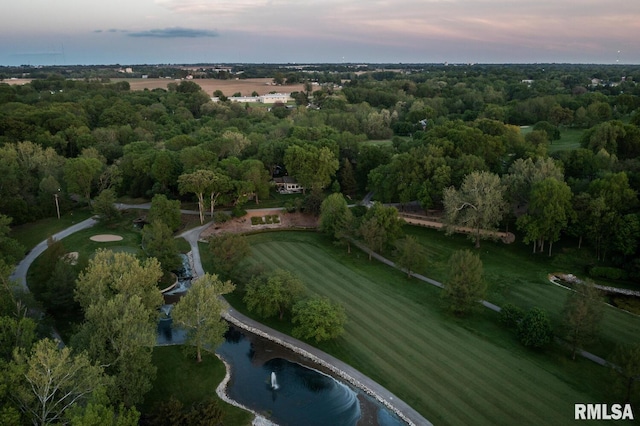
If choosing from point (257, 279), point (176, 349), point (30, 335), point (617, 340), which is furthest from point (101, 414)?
point (617, 340)

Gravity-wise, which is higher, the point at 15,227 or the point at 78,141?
the point at 78,141

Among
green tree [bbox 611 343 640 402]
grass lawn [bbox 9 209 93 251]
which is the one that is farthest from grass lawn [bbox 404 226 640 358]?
grass lawn [bbox 9 209 93 251]

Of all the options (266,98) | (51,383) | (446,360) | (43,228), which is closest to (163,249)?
(43,228)

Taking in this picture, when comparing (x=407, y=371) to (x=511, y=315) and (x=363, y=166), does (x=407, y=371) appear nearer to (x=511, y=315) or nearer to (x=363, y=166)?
(x=511, y=315)

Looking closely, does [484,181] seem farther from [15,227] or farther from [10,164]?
[10,164]

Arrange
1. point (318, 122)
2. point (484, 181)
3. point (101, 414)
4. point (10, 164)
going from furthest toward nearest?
point (318, 122)
point (10, 164)
point (484, 181)
point (101, 414)
